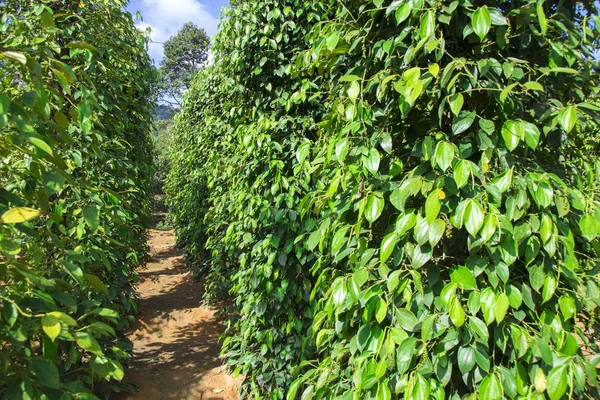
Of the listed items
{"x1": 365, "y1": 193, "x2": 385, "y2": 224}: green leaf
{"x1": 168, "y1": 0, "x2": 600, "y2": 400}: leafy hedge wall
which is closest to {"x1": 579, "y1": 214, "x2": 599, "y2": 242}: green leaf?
{"x1": 168, "y1": 0, "x2": 600, "y2": 400}: leafy hedge wall

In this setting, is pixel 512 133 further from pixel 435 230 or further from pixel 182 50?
pixel 182 50

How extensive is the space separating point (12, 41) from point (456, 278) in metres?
2.62

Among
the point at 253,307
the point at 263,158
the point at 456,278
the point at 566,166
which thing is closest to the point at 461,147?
the point at 456,278

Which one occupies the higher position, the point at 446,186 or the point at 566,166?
the point at 446,186

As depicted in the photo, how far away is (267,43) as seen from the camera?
2.74 metres

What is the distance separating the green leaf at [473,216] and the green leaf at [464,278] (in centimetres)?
14

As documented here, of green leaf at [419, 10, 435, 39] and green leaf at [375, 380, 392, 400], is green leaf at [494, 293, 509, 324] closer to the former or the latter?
green leaf at [375, 380, 392, 400]

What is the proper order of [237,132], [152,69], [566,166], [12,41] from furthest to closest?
[152,69], [237,132], [12,41], [566,166]

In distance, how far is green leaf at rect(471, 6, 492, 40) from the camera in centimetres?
114

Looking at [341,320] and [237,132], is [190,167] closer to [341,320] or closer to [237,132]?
[237,132]

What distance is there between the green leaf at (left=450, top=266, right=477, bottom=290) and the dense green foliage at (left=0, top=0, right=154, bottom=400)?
3.20 feet

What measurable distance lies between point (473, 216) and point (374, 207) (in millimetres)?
326

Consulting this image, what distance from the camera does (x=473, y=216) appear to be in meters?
1.12

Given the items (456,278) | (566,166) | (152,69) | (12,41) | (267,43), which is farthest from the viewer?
(152,69)
